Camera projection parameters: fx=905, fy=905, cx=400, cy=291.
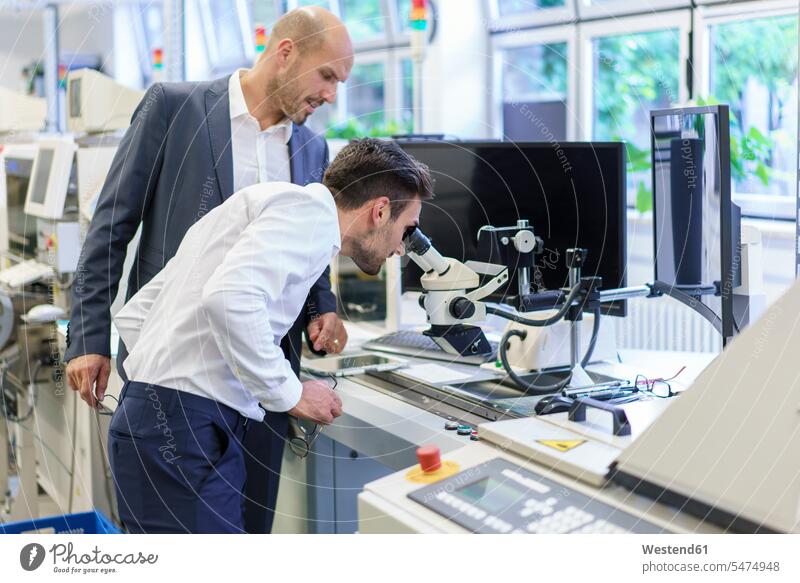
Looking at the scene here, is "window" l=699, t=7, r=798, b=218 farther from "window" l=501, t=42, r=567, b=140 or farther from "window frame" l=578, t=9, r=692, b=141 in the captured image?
"window" l=501, t=42, r=567, b=140

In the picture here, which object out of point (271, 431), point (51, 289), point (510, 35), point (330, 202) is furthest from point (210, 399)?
point (510, 35)

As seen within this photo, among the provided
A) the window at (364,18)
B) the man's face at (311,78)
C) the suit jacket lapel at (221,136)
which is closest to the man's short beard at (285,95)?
the man's face at (311,78)

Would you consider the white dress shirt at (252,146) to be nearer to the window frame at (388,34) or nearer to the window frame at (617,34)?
the window frame at (617,34)

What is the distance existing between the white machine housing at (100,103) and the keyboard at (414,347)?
139 centimetres

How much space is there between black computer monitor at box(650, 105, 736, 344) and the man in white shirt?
507 millimetres

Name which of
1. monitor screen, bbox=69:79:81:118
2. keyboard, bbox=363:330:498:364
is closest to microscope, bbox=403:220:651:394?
keyboard, bbox=363:330:498:364

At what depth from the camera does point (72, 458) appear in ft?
10.4

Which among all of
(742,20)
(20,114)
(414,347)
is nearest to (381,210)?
(414,347)

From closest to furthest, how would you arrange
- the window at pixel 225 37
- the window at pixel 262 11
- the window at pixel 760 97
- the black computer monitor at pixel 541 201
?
the black computer monitor at pixel 541 201 < the window at pixel 760 97 < the window at pixel 262 11 < the window at pixel 225 37

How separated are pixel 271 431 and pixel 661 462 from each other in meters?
1.22

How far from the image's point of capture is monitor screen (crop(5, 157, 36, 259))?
3.63 meters

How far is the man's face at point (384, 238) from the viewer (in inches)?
69.0

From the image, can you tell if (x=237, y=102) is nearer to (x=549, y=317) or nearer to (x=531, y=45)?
(x=549, y=317)

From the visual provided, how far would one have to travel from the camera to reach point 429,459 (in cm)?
136
